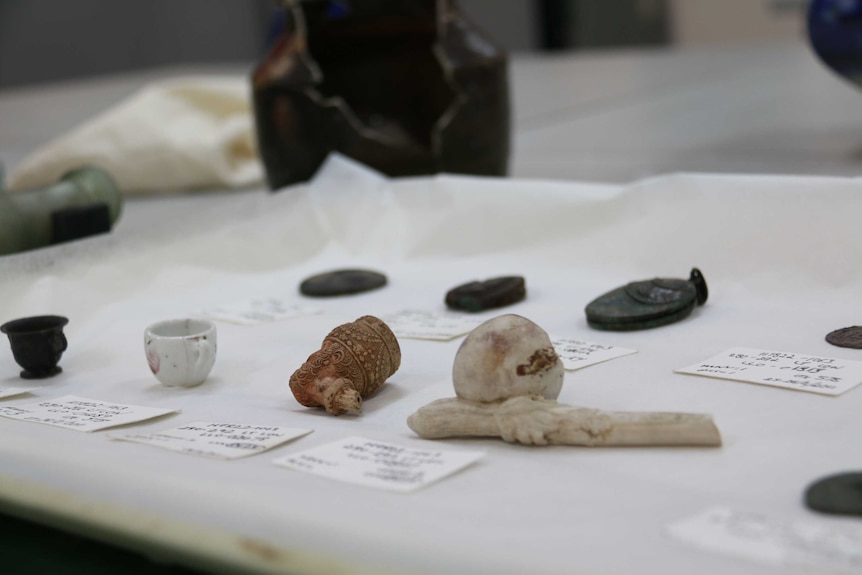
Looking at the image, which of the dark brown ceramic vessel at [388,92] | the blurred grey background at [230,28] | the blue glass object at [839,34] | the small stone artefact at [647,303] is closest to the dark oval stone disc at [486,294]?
the small stone artefact at [647,303]

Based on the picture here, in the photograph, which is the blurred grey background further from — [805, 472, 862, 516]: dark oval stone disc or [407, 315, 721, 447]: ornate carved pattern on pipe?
[805, 472, 862, 516]: dark oval stone disc

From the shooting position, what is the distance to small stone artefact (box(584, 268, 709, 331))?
1.28 m

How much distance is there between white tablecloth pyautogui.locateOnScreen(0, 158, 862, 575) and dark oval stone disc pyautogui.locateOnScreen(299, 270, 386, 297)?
0.09 ft

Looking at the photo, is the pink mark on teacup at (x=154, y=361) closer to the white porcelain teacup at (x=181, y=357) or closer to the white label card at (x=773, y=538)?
the white porcelain teacup at (x=181, y=357)

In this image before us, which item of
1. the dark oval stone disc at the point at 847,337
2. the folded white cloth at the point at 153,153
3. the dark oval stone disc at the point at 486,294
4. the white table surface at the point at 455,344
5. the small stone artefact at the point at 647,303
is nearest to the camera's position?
the white table surface at the point at 455,344

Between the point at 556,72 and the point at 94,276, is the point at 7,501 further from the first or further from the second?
the point at 556,72

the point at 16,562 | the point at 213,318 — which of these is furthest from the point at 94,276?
the point at 16,562

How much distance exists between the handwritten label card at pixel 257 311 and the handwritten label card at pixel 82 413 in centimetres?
31

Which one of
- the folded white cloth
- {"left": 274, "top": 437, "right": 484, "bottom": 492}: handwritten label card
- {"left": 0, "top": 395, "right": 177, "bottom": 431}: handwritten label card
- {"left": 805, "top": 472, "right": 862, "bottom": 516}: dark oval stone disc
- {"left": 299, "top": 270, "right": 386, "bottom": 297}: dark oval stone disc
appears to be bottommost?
{"left": 0, "top": 395, "right": 177, "bottom": 431}: handwritten label card

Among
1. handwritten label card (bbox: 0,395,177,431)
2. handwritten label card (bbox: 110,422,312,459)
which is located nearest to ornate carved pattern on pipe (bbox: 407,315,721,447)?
handwritten label card (bbox: 110,422,312,459)

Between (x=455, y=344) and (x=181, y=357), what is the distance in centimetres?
30

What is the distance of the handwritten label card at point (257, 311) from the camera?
4.78 feet

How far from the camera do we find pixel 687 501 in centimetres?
81

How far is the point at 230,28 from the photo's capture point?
675 cm
